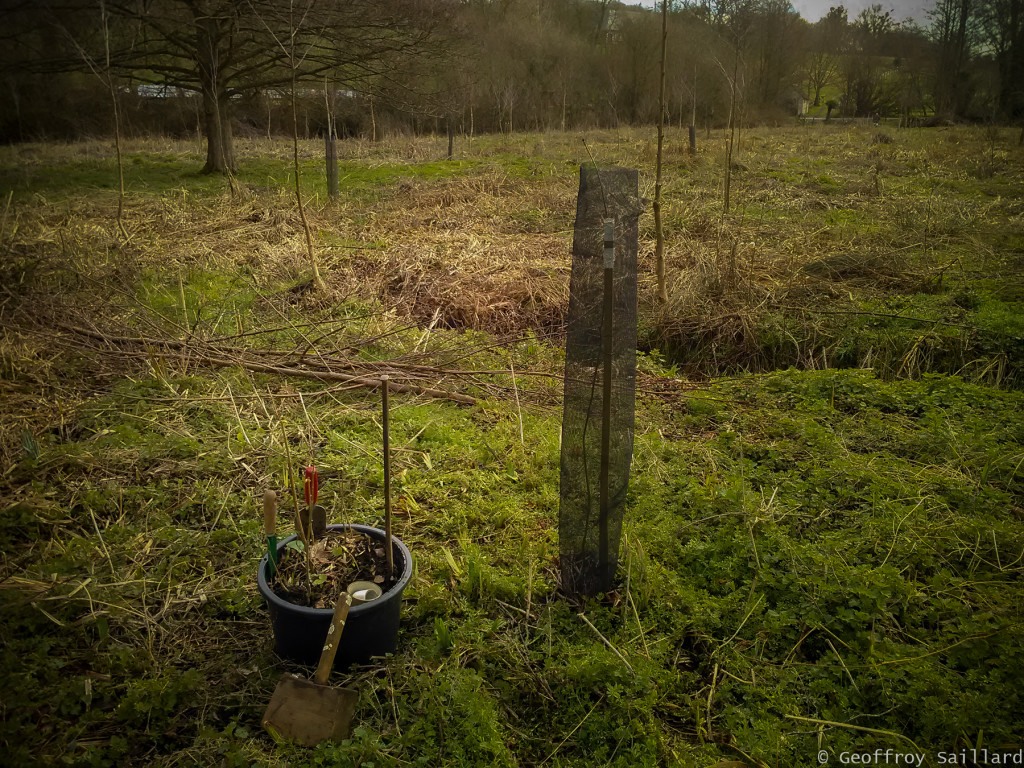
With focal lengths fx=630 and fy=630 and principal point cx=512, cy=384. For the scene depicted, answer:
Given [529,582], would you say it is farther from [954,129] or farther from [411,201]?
[954,129]

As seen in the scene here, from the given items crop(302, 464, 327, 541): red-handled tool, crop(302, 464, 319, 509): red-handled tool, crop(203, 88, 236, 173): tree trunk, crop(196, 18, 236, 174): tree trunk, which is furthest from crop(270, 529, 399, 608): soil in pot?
crop(203, 88, 236, 173): tree trunk

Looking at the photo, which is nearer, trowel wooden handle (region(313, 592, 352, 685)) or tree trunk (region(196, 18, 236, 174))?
trowel wooden handle (region(313, 592, 352, 685))

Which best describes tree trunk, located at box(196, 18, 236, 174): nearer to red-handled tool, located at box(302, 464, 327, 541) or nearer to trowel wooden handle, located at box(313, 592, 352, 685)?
red-handled tool, located at box(302, 464, 327, 541)

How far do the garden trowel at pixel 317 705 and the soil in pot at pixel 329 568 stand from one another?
0.69 feet

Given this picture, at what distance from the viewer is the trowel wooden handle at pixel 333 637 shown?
1.85 m

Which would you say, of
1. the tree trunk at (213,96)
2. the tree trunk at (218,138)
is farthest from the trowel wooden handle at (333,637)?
the tree trunk at (218,138)

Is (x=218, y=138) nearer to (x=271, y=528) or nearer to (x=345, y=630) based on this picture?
(x=271, y=528)

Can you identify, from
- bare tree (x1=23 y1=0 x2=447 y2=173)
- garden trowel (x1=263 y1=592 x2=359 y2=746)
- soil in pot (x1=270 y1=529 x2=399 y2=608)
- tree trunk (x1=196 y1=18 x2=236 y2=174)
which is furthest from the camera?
tree trunk (x1=196 y1=18 x2=236 y2=174)

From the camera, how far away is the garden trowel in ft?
6.00

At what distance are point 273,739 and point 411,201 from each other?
8499mm

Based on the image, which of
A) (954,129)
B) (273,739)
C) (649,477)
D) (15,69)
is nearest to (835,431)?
(649,477)

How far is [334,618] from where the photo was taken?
1869 millimetres

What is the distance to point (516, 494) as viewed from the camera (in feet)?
10.2

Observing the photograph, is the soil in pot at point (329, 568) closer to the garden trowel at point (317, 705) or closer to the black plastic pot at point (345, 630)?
the black plastic pot at point (345, 630)
